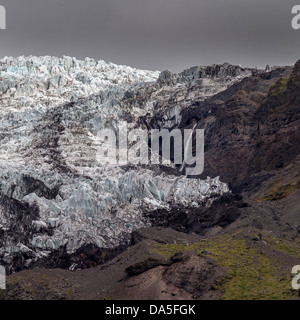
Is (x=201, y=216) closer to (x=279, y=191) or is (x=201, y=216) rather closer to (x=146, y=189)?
(x=279, y=191)

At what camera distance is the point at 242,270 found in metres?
43.2

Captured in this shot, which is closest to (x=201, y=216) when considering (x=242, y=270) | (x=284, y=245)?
(x=284, y=245)

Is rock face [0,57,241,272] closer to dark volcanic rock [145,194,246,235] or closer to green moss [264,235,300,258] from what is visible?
dark volcanic rock [145,194,246,235]

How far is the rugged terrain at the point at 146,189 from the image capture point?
44438mm

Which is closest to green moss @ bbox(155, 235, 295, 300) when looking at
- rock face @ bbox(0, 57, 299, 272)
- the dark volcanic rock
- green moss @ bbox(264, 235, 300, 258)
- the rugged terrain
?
the rugged terrain

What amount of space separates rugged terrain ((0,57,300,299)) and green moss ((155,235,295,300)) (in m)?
0.12

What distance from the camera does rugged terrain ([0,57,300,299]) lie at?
146 ft

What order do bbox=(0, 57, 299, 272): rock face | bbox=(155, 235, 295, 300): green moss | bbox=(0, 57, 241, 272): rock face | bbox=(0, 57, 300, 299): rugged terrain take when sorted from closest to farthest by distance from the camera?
bbox=(155, 235, 295, 300): green moss, bbox=(0, 57, 300, 299): rugged terrain, bbox=(0, 57, 299, 272): rock face, bbox=(0, 57, 241, 272): rock face

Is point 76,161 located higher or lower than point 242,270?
higher

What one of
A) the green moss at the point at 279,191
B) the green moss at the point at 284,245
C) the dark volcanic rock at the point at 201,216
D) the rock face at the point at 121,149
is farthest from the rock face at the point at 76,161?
the green moss at the point at 284,245

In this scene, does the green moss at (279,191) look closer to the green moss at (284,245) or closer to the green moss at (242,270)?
the green moss at (284,245)

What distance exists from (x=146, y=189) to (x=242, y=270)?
48.0m

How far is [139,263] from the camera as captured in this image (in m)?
44.2

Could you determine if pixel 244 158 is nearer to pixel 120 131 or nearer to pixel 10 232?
pixel 120 131
